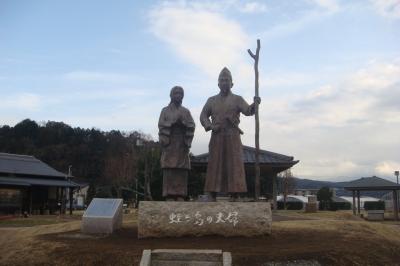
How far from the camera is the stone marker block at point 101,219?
450 inches

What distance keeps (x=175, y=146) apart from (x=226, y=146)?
1.23m

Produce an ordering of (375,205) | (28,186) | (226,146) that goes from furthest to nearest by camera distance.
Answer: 1. (375,205)
2. (28,186)
3. (226,146)

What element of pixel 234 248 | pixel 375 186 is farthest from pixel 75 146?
pixel 234 248

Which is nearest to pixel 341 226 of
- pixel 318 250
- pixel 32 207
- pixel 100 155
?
pixel 318 250

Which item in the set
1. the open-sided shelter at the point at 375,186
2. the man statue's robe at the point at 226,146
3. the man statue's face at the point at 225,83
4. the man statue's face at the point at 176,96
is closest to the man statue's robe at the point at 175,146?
the man statue's face at the point at 176,96

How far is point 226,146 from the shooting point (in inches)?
430

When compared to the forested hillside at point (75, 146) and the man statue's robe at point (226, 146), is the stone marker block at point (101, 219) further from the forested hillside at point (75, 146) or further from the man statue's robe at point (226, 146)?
the forested hillside at point (75, 146)

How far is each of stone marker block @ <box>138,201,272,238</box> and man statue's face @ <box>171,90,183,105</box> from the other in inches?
102

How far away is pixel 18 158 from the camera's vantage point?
3512 centimetres

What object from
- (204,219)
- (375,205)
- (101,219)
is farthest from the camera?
(375,205)

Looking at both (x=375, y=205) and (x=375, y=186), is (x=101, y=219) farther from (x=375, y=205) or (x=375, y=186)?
(x=375, y=205)

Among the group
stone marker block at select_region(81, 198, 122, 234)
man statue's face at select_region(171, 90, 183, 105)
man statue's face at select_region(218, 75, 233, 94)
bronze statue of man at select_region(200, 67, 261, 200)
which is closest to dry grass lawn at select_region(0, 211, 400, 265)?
stone marker block at select_region(81, 198, 122, 234)

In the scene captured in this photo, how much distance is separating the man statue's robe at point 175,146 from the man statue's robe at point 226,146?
0.49 meters

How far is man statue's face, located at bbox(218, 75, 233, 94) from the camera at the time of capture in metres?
11.1
